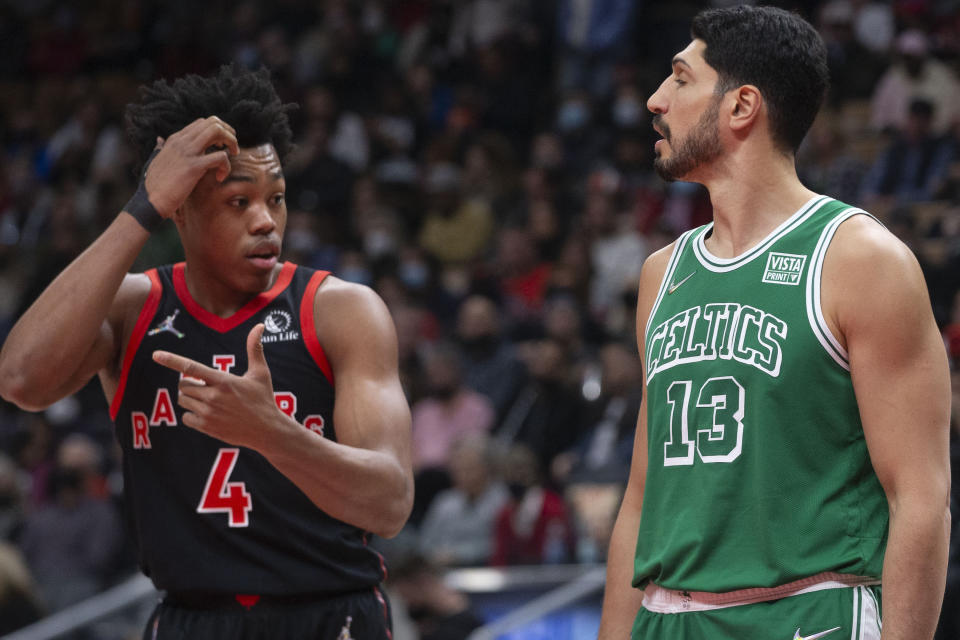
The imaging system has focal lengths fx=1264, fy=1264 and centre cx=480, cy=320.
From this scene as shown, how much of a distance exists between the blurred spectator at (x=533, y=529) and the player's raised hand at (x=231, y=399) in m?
4.80

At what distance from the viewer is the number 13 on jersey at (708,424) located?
2768mm

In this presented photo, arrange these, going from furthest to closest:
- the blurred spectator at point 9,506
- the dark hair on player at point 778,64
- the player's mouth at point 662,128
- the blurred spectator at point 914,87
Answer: the blurred spectator at point 914,87 < the blurred spectator at point 9,506 < the player's mouth at point 662,128 < the dark hair on player at point 778,64

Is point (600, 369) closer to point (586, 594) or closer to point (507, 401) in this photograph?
point (507, 401)

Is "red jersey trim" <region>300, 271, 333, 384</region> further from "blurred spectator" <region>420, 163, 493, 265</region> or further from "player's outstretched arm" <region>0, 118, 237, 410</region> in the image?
"blurred spectator" <region>420, 163, 493, 265</region>

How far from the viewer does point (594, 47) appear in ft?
42.9

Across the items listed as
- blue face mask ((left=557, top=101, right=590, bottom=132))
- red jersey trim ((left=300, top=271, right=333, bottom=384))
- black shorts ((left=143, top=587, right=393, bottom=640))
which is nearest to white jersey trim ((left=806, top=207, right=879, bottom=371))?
red jersey trim ((left=300, top=271, right=333, bottom=384))

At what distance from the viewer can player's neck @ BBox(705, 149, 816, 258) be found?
2.91m

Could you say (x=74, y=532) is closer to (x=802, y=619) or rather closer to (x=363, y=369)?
(x=363, y=369)

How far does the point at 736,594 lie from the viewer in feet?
8.92

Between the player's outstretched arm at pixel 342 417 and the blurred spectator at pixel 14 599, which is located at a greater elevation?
the player's outstretched arm at pixel 342 417

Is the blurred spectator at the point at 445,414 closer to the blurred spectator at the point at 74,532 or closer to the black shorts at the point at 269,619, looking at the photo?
the blurred spectator at the point at 74,532

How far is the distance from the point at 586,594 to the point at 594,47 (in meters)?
7.83

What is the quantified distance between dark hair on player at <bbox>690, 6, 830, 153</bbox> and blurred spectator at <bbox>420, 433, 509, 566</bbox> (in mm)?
5281

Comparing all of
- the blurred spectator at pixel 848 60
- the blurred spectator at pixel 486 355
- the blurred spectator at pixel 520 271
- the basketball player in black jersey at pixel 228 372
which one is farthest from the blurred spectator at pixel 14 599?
the blurred spectator at pixel 848 60
